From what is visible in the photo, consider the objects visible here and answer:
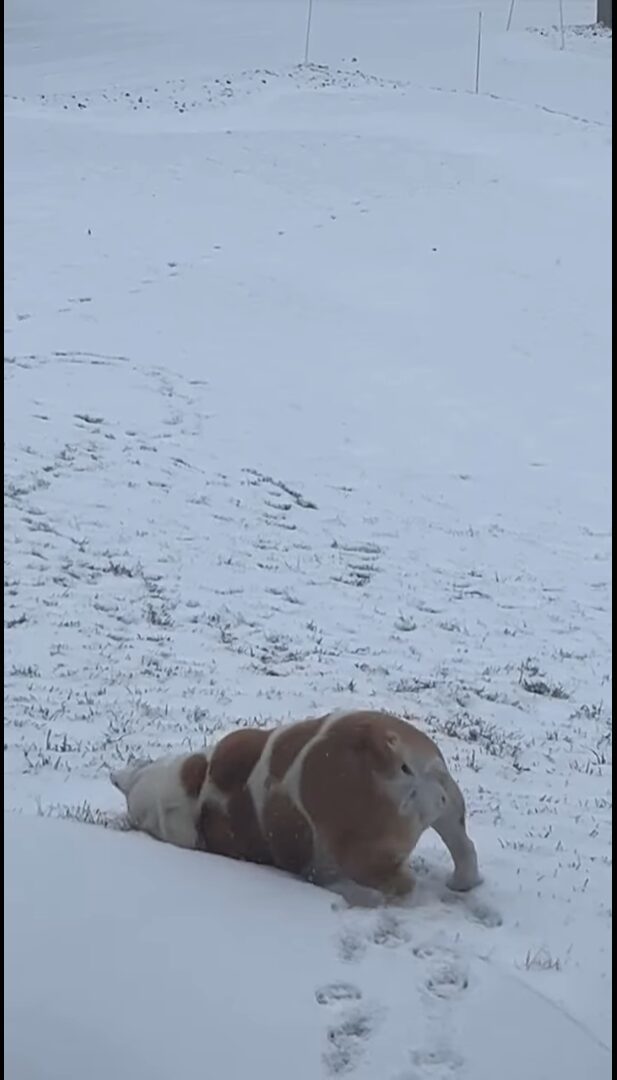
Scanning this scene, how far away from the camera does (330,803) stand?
3561 millimetres

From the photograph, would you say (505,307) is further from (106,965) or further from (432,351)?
(106,965)

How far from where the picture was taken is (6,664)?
5.87 meters

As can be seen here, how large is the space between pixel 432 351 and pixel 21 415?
462cm

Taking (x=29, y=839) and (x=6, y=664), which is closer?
(x=29, y=839)

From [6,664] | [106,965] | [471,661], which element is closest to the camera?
[106,965]

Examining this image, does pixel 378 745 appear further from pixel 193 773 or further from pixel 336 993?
pixel 336 993

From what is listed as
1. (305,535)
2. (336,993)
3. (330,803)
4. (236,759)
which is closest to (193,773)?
(236,759)

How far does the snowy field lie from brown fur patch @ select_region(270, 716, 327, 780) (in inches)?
11.1

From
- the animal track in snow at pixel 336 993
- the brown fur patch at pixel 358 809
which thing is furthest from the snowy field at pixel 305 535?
the brown fur patch at pixel 358 809

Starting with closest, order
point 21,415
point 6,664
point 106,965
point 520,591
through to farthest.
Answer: point 106,965 < point 6,664 < point 520,591 < point 21,415

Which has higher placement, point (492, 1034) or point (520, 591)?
point (492, 1034)

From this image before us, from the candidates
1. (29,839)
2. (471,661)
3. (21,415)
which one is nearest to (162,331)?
(21,415)

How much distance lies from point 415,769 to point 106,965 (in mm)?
987

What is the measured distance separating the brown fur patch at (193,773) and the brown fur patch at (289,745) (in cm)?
26
